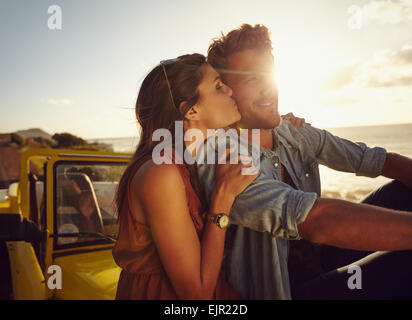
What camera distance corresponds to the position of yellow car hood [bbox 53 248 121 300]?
1.99m

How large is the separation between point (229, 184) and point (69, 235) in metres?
1.50

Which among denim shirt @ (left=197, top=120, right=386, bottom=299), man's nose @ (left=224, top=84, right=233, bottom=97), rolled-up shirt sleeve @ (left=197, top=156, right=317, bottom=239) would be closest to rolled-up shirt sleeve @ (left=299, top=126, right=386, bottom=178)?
denim shirt @ (left=197, top=120, right=386, bottom=299)

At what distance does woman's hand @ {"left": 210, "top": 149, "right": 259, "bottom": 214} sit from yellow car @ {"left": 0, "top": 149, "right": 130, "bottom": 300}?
40.9 inches

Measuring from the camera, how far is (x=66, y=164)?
8.11 feet

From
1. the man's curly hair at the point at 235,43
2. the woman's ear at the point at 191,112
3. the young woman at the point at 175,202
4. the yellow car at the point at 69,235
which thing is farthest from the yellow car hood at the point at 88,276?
the man's curly hair at the point at 235,43

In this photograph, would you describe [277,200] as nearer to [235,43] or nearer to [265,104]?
[265,104]

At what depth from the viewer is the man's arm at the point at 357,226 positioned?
1.16 metres

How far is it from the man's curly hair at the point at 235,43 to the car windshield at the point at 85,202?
49.6 inches

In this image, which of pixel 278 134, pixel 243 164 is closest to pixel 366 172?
pixel 278 134

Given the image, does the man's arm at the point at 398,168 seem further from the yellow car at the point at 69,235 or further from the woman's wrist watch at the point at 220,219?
the yellow car at the point at 69,235

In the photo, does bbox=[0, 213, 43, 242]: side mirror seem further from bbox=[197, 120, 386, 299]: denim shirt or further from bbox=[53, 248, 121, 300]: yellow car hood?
bbox=[197, 120, 386, 299]: denim shirt

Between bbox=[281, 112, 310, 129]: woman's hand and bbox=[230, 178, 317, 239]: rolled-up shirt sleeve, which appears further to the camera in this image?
bbox=[281, 112, 310, 129]: woman's hand

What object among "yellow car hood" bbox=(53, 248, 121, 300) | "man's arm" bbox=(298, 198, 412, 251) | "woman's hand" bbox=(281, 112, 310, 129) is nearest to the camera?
"man's arm" bbox=(298, 198, 412, 251)
